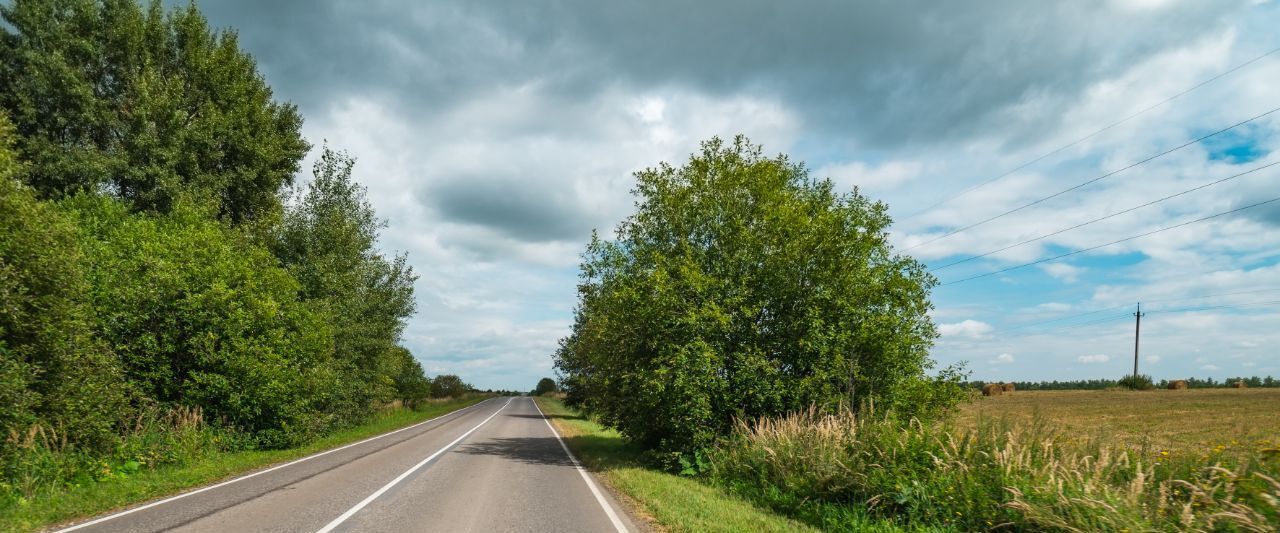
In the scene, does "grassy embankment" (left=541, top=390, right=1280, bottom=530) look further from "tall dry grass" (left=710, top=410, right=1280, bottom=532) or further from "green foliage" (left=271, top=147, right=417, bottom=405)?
"green foliage" (left=271, top=147, right=417, bottom=405)

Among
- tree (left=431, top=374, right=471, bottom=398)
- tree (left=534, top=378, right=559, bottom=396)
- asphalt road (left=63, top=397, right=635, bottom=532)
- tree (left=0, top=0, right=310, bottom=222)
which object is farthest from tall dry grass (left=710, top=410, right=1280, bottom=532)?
tree (left=534, top=378, right=559, bottom=396)

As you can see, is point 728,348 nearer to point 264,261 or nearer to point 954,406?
point 954,406

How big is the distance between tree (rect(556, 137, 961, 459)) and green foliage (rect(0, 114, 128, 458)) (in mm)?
11389

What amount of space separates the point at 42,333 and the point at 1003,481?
16.3 metres

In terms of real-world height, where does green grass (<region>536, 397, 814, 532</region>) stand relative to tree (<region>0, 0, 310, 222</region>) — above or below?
below

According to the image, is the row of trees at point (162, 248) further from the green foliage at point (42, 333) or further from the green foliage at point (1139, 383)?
the green foliage at point (1139, 383)

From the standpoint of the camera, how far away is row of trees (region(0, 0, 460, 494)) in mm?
12484

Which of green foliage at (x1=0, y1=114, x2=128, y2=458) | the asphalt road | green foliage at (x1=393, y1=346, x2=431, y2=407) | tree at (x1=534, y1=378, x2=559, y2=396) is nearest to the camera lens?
the asphalt road

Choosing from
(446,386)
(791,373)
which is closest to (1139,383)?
(791,373)

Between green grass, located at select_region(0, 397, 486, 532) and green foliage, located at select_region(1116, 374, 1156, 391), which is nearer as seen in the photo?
green grass, located at select_region(0, 397, 486, 532)

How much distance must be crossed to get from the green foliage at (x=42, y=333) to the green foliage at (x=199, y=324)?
324 centimetres

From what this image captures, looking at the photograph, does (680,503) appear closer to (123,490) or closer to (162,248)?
(123,490)

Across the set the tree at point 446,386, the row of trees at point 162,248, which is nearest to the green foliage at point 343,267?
the row of trees at point 162,248

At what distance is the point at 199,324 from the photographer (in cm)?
1812
